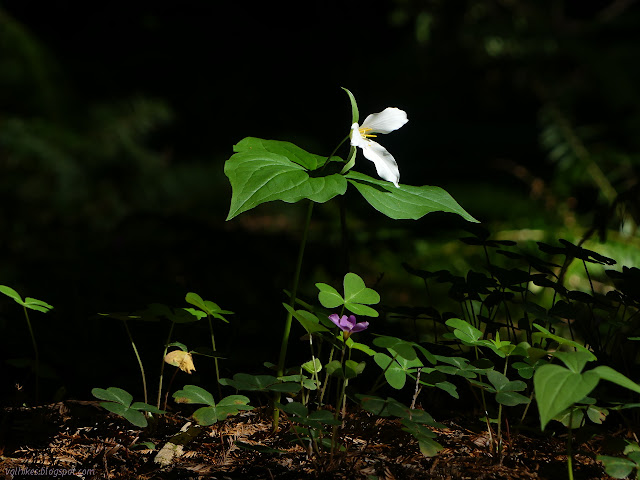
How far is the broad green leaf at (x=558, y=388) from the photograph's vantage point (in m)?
0.66

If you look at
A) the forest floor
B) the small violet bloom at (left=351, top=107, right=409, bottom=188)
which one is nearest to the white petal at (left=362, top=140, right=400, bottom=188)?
the small violet bloom at (left=351, top=107, right=409, bottom=188)

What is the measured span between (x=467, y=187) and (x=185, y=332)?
11.3 ft

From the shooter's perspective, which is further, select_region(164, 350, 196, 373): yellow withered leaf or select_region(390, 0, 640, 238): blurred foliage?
select_region(390, 0, 640, 238): blurred foliage

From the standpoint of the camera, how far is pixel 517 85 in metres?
6.54

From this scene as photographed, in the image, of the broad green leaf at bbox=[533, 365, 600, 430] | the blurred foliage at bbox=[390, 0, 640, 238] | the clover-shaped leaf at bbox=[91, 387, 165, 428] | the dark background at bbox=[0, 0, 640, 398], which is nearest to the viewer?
the broad green leaf at bbox=[533, 365, 600, 430]

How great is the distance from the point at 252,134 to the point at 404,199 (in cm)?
521

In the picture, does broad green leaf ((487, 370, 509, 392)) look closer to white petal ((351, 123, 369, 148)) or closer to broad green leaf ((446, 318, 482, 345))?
broad green leaf ((446, 318, 482, 345))

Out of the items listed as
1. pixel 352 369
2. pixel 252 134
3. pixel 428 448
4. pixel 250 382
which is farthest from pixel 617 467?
pixel 252 134

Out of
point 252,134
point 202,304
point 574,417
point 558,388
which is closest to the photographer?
point 558,388

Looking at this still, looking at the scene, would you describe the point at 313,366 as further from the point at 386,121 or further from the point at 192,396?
the point at 386,121

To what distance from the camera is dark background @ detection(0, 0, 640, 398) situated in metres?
2.12

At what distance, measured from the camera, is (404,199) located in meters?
0.97

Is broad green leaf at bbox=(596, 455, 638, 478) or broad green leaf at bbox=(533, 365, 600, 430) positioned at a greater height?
broad green leaf at bbox=(533, 365, 600, 430)

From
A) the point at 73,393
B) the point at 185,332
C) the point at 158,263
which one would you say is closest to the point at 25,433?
the point at 73,393
